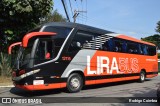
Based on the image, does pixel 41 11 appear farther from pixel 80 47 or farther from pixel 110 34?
pixel 80 47

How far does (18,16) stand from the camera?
20844mm

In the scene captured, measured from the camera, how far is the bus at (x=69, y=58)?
42.8ft

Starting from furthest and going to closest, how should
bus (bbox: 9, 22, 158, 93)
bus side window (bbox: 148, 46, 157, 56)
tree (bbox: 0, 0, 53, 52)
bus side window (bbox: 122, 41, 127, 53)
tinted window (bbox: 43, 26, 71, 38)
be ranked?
bus side window (bbox: 148, 46, 157, 56) < tree (bbox: 0, 0, 53, 52) < bus side window (bbox: 122, 41, 127, 53) < tinted window (bbox: 43, 26, 71, 38) < bus (bbox: 9, 22, 158, 93)

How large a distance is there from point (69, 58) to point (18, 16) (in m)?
7.87

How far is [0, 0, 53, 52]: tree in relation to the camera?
19797 millimetres

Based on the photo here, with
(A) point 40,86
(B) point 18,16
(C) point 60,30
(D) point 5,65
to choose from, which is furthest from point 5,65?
(A) point 40,86

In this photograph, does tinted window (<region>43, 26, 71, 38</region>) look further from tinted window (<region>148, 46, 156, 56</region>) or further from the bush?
tinted window (<region>148, 46, 156, 56</region>)

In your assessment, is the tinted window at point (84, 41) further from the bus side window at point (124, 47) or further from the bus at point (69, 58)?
the bus side window at point (124, 47)

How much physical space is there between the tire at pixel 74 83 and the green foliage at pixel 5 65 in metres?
7.70

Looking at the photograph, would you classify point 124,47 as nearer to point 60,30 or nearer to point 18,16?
→ point 60,30

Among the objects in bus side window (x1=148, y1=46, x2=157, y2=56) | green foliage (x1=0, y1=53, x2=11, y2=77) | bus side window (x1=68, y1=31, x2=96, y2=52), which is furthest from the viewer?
bus side window (x1=148, y1=46, x2=157, y2=56)

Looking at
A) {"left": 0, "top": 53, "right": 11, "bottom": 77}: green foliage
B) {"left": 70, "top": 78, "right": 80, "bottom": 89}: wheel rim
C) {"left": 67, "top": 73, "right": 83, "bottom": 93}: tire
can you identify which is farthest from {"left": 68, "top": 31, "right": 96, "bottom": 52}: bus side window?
{"left": 0, "top": 53, "right": 11, "bottom": 77}: green foliage

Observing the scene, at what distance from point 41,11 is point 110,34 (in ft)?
20.0

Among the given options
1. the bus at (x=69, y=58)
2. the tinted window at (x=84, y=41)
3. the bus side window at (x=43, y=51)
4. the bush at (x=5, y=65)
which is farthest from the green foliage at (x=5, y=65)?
the bus side window at (x=43, y=51)
